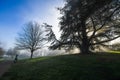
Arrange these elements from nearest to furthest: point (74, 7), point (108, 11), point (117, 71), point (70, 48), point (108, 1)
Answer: point (117, 71) → point (108, 1) → point (108, 11) → point (74, 7) → point (70, 48)

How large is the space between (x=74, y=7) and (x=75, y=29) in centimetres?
278

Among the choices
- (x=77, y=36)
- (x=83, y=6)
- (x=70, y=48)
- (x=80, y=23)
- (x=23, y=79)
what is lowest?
(x=23, y=79)

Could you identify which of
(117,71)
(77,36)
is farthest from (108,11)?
(117,71)

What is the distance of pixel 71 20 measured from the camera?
16938 millimetres

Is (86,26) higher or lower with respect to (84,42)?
higher

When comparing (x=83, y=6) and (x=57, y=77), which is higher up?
(x=83, y=6)

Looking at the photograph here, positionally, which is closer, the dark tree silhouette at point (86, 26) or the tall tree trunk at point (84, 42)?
the dark tree silhouette at point (86, 26)

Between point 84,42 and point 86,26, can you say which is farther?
point 86,26

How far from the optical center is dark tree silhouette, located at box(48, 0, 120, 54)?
14.5 m

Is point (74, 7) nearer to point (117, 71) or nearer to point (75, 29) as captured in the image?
point (75, 29)

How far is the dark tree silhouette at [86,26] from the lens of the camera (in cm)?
1449

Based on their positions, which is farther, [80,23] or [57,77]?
[80,23]

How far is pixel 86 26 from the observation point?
18.6 meters

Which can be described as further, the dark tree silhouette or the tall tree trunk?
the tall tree trunk
